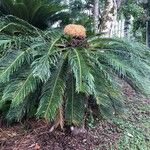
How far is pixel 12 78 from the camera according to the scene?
12.6 feet

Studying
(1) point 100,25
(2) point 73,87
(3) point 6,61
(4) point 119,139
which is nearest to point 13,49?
(3) point 6,61

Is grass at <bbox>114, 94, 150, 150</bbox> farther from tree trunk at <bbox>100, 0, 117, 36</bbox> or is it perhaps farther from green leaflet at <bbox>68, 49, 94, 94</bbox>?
tree trunk at <bbox>100, 0, 117, 36</bbox>

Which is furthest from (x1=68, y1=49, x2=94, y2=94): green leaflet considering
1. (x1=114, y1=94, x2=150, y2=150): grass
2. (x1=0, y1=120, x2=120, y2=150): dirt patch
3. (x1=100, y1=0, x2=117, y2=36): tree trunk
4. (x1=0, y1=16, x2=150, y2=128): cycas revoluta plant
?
(x1=100, y1=0, x2=117, y2=36): tree trunk

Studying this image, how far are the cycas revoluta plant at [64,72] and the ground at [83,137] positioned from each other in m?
0.19

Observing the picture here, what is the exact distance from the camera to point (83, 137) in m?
4.15

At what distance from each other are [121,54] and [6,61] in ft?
4.40

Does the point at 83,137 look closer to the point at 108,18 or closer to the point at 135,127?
the point at 135,127

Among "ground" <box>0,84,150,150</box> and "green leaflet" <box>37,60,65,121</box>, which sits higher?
"green leaflet" <box>37,60,65,121</box>

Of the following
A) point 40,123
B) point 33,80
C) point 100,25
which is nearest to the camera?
point 33,80

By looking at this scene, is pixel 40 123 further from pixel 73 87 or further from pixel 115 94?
pixel 115 94

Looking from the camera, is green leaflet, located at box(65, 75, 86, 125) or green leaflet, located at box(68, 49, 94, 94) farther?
green leaflet, located at box(65, 75, 86, 125)

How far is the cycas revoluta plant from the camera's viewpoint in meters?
3.60

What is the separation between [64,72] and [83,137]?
855mm

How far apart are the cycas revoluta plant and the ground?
0.62 feet
